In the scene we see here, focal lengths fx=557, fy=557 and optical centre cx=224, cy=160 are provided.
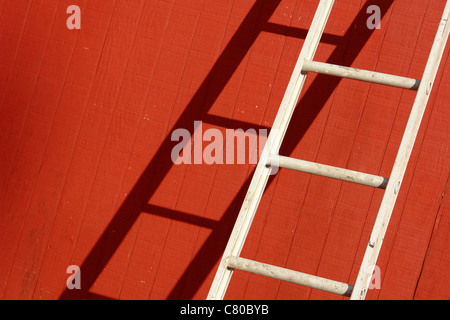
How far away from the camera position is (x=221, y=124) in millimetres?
3203

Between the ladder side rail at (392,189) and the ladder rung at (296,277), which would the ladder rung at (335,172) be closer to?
the ladder side rail at (392,189)

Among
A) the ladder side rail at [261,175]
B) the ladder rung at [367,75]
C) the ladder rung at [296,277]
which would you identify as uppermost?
the ladder rung at [367,75]

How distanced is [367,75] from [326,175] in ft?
1.63

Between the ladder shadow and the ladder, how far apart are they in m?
0.56

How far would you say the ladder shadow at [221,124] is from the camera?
10.2 feet

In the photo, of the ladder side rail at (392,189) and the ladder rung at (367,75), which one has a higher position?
the ladder rung at (367,75)

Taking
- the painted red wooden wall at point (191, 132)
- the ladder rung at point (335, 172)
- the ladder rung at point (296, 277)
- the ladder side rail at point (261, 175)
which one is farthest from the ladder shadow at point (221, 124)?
the ladder rung at point (296, 277)

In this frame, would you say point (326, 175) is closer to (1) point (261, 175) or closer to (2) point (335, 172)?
(2) point (335, 172)

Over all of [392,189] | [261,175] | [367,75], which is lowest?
[261,175]

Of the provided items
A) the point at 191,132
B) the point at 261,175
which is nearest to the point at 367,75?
the point at 261,175

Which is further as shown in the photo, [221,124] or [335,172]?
[221,124]

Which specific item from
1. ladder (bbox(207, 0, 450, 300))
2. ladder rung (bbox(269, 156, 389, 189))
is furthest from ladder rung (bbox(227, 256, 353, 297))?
ladder rung (bbox(269, 156, 389, 189))

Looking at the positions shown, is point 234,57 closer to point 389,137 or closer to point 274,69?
point 274,69

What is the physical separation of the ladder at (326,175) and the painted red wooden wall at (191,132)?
0.60m
